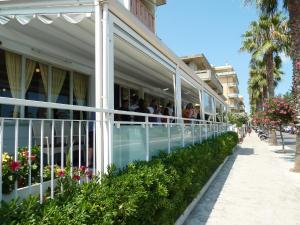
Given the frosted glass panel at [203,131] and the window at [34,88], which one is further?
the frosted glass panel at [203,131]

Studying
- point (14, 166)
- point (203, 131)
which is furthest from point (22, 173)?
point (203, 131)

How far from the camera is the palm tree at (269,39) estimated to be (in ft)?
71.4

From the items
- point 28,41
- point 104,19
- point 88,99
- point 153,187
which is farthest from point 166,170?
point 88,99

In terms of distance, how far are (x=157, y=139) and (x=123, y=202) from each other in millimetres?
3026

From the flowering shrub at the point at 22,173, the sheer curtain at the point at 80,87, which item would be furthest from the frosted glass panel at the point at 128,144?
the sheer curtain at the point at 80,87

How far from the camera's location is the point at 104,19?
465cm

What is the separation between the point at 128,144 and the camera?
5074 millimetres

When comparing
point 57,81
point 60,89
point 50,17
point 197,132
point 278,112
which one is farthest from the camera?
point 278,112

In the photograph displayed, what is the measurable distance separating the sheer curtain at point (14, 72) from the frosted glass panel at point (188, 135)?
14.8 feet

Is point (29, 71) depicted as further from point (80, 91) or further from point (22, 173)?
point (22, 173)

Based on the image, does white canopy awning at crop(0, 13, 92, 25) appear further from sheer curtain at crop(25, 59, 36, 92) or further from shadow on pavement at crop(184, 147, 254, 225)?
shadow on pavement at crop(184, 147, 254, 225)

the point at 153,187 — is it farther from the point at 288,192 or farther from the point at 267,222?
the point at 288,192

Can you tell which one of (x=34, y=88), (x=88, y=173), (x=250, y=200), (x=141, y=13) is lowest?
(x=250, y=200)

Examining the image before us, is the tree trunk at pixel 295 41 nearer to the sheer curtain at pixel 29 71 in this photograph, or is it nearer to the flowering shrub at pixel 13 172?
the sheer curtain at pixel 29 71
